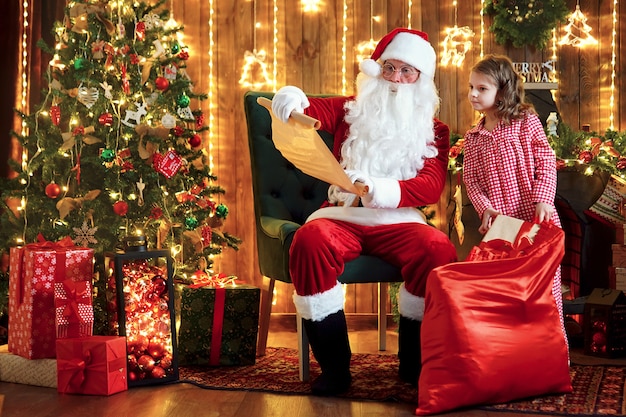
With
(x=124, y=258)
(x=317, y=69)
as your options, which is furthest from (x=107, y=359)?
(x=317, y=69)

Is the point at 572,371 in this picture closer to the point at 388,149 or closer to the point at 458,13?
the point at 388,149

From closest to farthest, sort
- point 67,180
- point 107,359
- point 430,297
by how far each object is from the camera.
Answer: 1. point 430,297
2. point 107,359
3. point 67,180

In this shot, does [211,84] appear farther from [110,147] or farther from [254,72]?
[110,147]

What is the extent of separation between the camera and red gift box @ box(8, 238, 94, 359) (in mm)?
2773

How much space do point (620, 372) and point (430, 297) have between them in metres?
0.97

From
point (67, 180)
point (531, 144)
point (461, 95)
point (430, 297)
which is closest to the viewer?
point (430, 297)

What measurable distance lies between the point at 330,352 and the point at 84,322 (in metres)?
0.85

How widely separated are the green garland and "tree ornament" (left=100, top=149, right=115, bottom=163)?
6.53 ft

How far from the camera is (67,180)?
336 centimetres

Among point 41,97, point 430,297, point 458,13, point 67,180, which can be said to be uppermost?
point 458,13

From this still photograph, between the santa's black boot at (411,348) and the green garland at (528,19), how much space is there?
1.88 meters

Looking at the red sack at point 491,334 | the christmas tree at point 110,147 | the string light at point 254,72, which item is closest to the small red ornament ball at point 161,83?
the christmas tree at point 110,147

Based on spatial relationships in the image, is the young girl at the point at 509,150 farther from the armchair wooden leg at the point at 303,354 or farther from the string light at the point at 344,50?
the string light at the point at 344,50

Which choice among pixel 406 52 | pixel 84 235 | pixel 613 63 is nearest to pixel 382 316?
pixel 406 52
